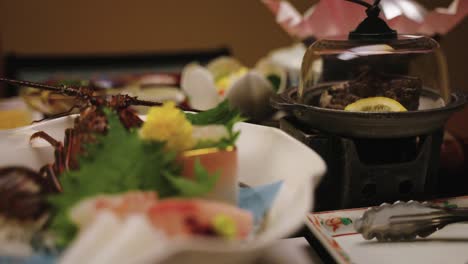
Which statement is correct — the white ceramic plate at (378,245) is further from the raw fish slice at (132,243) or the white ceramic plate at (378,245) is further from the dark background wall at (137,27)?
the dark background wall at (137,27)

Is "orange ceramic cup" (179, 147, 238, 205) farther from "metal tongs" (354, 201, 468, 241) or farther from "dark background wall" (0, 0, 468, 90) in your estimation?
"dark background wall" (0, 0, 468, 90)

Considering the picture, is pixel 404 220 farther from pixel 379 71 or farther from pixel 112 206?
pixel 112 206

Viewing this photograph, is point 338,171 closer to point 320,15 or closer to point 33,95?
point 320,15

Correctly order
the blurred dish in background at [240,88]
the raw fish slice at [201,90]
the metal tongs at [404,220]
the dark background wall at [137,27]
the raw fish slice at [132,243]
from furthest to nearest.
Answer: the dark background wall at [137,27]
the raw fish slice at [201,90]
the blurred dish in background at [240,88]
the metal tongs at [404,220]
the raw fish slice at [132,243]

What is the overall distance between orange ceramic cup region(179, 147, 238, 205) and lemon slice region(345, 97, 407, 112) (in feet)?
1.27

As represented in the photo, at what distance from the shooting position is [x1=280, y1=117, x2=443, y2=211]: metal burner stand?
0.99m

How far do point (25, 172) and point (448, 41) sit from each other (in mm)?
2162

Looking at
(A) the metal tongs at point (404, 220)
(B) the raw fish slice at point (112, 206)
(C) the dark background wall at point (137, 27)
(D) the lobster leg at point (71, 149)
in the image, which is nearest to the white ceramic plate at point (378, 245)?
(A) the metal tongs at point (404, 220)

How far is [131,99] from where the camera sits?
3.00ft

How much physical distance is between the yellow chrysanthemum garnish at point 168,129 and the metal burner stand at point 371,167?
0.38 metres

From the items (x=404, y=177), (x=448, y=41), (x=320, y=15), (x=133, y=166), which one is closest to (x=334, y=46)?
(x=320, y=15)

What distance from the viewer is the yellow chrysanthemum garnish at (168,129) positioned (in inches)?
28.0

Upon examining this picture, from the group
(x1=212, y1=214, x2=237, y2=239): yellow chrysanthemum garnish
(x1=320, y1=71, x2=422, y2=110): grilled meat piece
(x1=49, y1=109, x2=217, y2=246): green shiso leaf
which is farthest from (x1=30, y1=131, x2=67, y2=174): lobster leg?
(x1=320, y1=71, x2=422, y2=110): grilled meat piece

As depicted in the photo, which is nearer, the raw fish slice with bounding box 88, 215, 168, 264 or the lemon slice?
the raw fish slice with bounding box 88, 215, 168, 264
